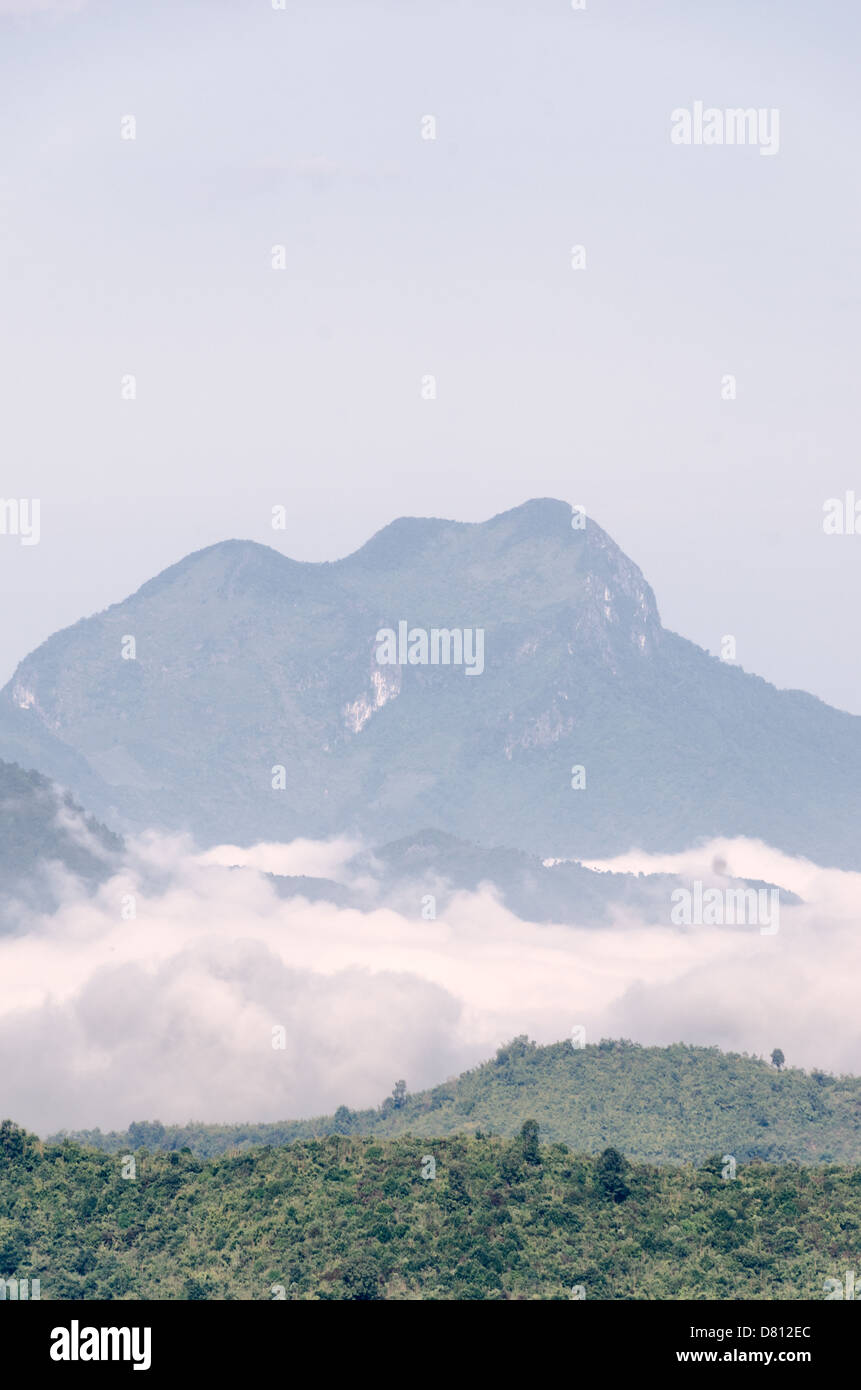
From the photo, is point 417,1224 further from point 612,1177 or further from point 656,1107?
point 656,1107

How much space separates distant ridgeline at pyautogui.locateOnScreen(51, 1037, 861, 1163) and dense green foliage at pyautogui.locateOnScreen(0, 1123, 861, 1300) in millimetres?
66978

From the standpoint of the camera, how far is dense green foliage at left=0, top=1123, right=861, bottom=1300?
91.2 meters

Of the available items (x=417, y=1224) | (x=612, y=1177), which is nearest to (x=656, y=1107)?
(x=612, y=1177)

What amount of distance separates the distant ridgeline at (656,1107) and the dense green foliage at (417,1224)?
220 feet

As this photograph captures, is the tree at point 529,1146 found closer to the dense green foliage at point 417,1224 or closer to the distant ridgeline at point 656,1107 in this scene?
the dense green foliage at point 417,1224

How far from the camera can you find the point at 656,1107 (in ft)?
597

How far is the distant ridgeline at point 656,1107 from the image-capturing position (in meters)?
175

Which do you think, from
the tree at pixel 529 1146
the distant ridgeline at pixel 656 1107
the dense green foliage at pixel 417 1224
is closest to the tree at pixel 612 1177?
the dense green foliage at pixel 417 1224

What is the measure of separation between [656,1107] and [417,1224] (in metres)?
88.8

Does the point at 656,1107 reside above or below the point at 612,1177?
above

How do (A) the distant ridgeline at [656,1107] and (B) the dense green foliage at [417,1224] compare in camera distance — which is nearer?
(B) the dense green foliage at [417,1224]
